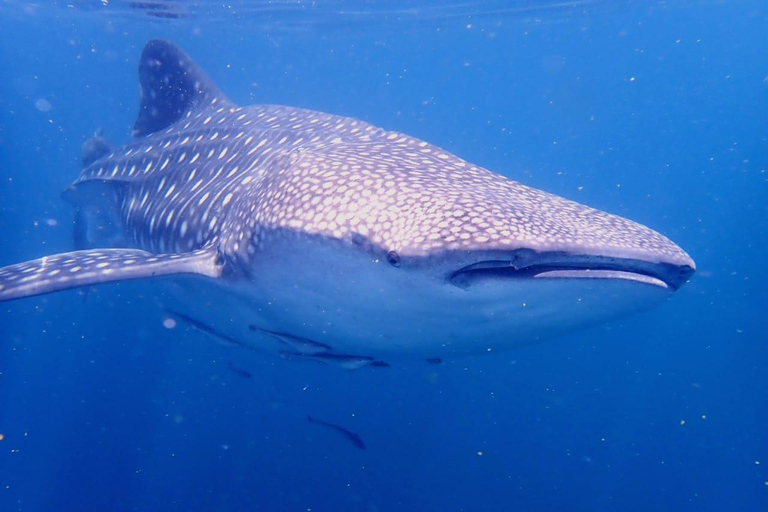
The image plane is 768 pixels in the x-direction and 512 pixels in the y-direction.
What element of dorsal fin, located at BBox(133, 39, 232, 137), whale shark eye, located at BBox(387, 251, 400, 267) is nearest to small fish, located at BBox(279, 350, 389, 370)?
whale shark eye, located at BBox(387, 251, 400, 267)

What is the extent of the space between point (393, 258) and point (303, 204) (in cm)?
103

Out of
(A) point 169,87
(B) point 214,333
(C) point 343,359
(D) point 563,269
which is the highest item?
(A) point 169,87

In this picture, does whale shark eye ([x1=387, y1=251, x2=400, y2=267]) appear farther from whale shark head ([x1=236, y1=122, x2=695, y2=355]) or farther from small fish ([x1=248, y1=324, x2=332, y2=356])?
small fish ([x1=248, y1=324, x2=332, y2=356])

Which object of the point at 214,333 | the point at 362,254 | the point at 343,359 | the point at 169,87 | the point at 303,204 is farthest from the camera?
the point at 169,87

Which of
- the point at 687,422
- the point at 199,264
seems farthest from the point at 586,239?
the point at 687,422

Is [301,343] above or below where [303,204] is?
below

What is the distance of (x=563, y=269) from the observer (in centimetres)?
282

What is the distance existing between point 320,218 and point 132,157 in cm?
578

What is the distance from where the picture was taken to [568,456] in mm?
22359

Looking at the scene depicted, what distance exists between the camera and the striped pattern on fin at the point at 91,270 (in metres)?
4.05

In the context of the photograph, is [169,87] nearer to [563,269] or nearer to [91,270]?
[91,270]

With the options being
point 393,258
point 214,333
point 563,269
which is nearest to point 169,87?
point 214,333

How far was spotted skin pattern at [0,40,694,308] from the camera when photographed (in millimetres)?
2924

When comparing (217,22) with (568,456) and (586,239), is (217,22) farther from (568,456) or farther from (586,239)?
(586,239)
